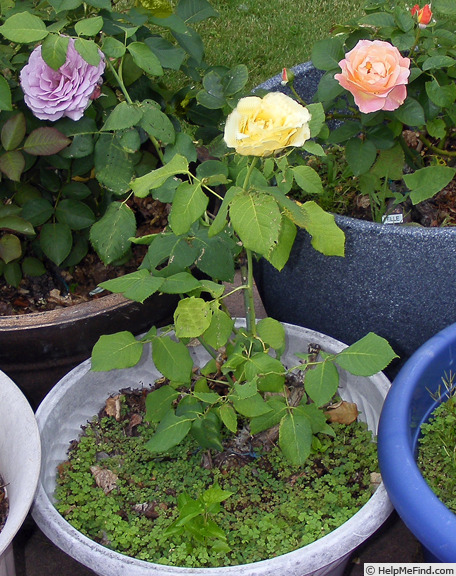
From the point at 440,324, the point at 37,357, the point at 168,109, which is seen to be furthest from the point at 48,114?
the point at 440,324

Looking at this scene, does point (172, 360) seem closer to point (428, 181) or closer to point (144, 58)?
point (144, 58)

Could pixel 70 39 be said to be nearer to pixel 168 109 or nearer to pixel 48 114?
pixel 48 114

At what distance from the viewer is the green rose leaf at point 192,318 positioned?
1264 millimetres

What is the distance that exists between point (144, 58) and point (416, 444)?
99cm

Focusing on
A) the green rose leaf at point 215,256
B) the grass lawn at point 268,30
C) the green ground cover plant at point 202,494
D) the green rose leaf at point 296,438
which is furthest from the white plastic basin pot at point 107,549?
the grass lawn at point 268,30

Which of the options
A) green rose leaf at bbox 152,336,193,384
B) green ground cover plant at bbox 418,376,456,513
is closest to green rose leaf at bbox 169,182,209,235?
green rose leaf at bbox 152,336,193,384

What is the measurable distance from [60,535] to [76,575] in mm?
508

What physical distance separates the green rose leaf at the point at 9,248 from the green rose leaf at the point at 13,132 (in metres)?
0.23

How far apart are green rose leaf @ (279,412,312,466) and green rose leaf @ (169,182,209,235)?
466mm

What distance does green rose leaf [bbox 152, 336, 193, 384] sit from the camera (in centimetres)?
138

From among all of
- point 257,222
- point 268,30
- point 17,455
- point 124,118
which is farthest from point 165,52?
point 268,30

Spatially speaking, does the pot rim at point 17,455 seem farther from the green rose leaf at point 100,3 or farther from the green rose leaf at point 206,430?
the green rose leaf at point 100,3

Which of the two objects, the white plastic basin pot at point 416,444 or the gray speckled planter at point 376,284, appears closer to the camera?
the white plastic basin pot at point 416,444

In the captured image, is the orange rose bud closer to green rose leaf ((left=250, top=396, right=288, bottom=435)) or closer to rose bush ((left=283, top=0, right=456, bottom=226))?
rose bush ((left=283, top=0, right=456, bottom=226))
